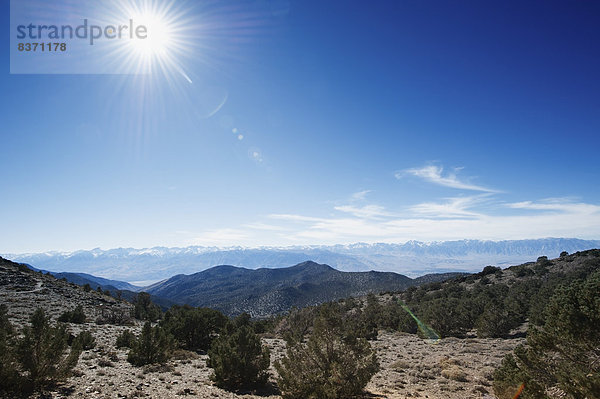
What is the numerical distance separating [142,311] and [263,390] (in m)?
34.0

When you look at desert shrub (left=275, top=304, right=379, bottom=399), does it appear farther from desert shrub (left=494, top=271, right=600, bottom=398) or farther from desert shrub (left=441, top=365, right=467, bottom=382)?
desert shrub (left=441, top=365, right=467, bottom=382)

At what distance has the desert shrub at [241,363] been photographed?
13148 millimetres

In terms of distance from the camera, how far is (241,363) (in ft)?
43.2

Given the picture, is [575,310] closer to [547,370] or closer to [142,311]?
[547,370]

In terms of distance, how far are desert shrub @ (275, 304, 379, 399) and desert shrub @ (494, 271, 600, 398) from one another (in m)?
4.88

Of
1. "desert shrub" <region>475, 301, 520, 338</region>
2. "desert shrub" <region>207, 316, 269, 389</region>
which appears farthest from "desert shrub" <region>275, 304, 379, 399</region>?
"desert shrub" <region>475, 301, 520, 338</region>

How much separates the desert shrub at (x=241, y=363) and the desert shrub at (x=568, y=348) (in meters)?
10.0

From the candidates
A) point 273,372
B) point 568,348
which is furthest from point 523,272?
point 273,372

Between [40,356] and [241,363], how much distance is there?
7.47m

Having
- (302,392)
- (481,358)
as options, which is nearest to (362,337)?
(302,392)

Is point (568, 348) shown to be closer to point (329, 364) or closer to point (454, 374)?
point (454, 374)

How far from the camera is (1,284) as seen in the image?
3891 centimetres

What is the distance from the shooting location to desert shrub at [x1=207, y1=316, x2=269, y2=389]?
13148 mm

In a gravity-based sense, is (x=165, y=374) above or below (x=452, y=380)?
above
